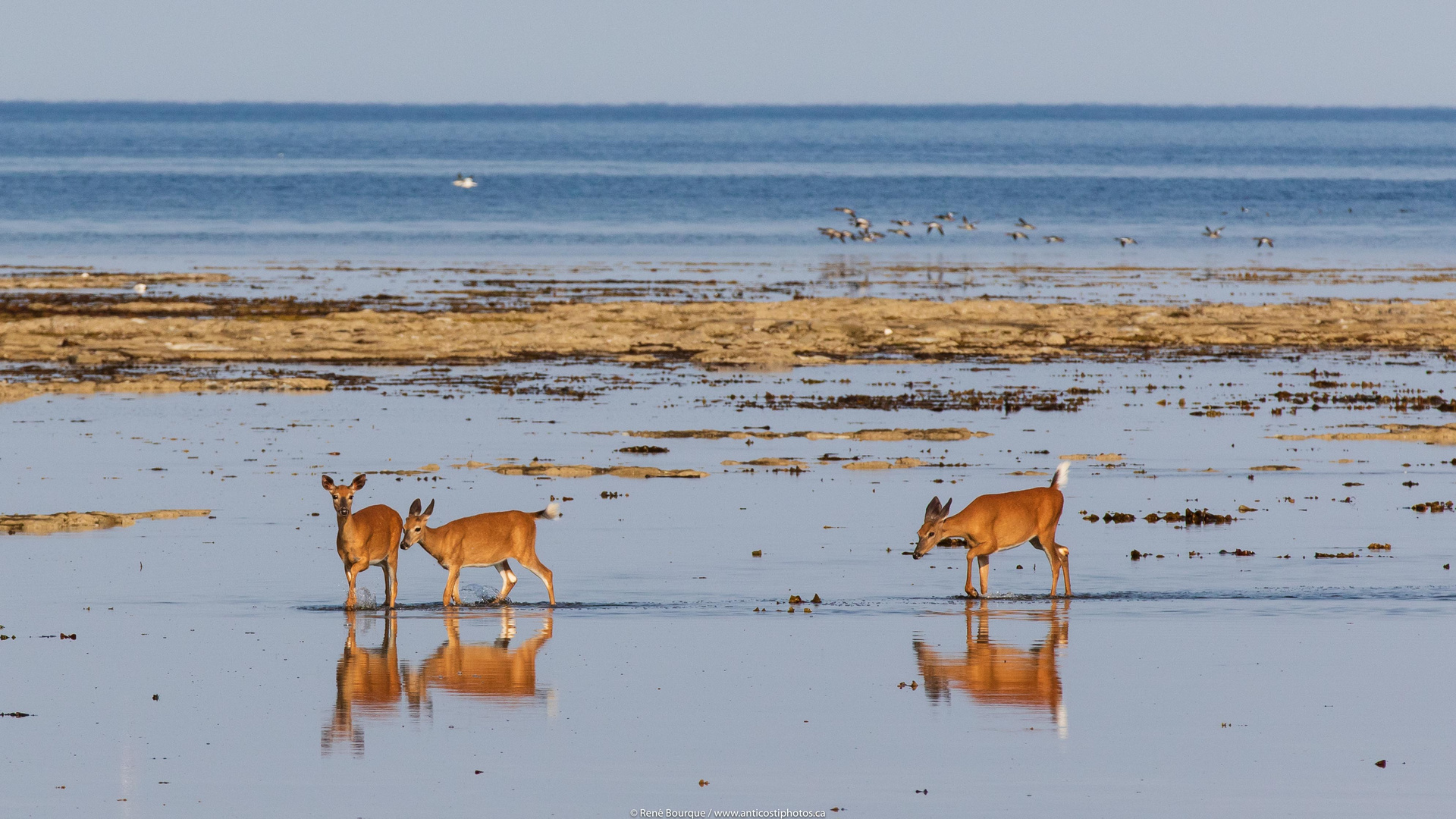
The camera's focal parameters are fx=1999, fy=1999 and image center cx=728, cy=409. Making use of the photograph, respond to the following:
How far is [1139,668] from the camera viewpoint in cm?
1570

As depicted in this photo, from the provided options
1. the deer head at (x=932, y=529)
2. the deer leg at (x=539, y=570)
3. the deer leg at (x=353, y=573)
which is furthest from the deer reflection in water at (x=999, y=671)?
the deer leg at (x=353, y=573)

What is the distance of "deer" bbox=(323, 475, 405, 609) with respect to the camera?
17484 millimetres

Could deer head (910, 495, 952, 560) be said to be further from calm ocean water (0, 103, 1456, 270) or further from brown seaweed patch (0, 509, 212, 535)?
calm ocean water (0, 103, 1456, 270)

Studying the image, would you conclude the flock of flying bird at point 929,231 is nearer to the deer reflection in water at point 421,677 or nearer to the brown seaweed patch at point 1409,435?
the brown seaweed patch at point 1409,435

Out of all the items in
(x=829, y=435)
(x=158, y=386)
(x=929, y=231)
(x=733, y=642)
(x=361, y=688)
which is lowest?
(x=361, y=688)

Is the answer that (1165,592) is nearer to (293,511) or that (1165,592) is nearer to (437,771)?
(437,771)

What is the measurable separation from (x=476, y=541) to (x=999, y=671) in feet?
17.2

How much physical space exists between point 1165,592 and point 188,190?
13359 cm

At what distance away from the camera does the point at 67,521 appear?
22.8 meters

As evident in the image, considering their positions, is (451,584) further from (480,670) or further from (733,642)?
(733,642)

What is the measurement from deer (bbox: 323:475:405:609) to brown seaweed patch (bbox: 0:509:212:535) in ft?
18.7

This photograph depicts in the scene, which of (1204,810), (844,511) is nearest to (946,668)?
(1204,810)

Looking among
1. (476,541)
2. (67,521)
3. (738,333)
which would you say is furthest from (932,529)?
(738,333)

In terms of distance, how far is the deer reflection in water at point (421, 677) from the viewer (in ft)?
46.2
